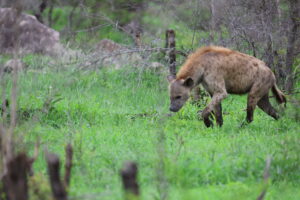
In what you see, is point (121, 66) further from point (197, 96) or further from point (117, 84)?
point (197, 96)

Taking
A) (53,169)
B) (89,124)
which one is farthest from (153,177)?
(89,124)

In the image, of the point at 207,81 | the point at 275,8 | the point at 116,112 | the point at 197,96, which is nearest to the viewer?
the point at 207,81

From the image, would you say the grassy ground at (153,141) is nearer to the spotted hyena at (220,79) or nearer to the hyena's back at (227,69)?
the spotted hyena at (220,79)

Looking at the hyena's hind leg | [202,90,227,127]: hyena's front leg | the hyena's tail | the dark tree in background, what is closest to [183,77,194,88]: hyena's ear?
[202,90,227,127]: hyena's front leg

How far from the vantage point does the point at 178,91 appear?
827 cm

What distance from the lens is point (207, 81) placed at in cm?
830

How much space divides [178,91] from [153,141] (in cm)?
146

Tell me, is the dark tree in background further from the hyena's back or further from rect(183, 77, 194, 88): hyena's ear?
rect(183, 77, 194, 88): hyena's ear

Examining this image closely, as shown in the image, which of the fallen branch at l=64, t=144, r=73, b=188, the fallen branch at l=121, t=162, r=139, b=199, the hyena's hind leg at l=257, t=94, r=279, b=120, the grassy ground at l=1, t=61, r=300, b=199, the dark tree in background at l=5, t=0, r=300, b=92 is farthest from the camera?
the dark tree in background at l=5, t=0, r=300, b=92

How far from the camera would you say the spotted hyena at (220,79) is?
8.24 meters

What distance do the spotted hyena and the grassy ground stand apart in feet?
1.12

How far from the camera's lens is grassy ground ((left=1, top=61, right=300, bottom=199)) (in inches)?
217

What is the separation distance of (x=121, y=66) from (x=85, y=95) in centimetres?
161

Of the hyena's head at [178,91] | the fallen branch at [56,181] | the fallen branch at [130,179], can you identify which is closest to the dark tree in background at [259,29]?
the hyena's head at [178,91]
